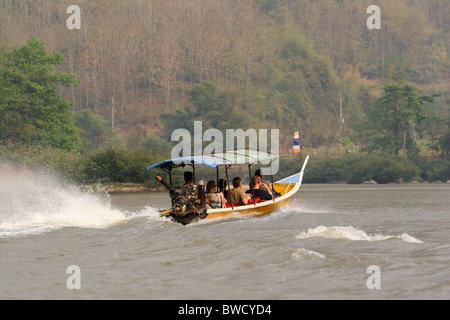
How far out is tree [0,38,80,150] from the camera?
207 ft

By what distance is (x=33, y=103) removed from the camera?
65250mm

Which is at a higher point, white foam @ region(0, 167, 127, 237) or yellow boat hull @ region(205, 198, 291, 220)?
yellow boat hull @ region(205, 198, 291, 220)

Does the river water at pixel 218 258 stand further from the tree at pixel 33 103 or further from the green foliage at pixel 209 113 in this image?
the green foliage at pixel 209 113

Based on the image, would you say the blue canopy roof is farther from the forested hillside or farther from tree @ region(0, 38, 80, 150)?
the forested hillside

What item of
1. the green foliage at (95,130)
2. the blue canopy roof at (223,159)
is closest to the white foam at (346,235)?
the blue canopy roof at (223,159)

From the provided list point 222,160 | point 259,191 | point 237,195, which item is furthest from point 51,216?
point 259,191

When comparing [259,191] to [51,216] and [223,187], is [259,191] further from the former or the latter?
[51,216]

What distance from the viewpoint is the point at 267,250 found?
564 inches

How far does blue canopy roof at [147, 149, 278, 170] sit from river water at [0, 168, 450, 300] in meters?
1.49

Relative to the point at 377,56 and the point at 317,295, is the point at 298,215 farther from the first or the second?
the point at 377,56

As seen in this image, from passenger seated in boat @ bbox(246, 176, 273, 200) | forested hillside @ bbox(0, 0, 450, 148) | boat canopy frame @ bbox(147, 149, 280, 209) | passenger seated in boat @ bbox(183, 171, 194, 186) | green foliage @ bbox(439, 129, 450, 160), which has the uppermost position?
forested hillside @ bbox(0, 0, 450, 148)

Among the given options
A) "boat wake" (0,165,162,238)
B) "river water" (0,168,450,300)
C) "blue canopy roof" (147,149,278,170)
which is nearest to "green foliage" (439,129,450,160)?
"boat wake" (0,165,162,238)

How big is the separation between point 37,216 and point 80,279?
31.4 ft
